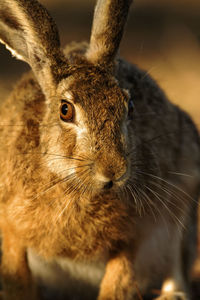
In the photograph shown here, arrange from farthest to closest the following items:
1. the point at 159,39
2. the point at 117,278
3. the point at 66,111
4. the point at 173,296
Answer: the point at 159,39 → the point at 173,296 → the point at 117,278 → the point at 66,111

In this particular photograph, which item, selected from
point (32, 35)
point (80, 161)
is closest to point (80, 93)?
point (80, 161)

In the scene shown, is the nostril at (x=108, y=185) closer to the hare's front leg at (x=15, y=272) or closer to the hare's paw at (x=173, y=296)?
the hare's front leg at (x=15, y=272)

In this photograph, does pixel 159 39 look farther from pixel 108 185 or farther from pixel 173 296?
pixel 108 185

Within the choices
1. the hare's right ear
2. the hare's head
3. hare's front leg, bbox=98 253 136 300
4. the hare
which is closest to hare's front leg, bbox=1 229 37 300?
the hare

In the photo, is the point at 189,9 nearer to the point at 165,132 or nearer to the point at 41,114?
the point at 165,132

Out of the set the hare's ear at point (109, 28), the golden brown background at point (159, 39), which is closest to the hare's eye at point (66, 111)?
the hare's ear at point (109, 28)

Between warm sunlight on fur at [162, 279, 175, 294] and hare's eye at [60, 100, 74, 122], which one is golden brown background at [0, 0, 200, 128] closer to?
warm sunlight on fur at [162, 279, 175, 294]

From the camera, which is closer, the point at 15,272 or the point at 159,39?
the point at 15,272

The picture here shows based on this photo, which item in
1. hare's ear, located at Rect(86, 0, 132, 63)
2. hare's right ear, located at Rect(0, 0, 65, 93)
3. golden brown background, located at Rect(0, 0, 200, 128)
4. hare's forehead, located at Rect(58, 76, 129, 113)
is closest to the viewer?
hare's forehead, located at Rect(58, 76, 129, 113)
